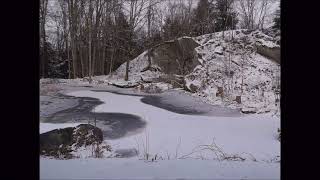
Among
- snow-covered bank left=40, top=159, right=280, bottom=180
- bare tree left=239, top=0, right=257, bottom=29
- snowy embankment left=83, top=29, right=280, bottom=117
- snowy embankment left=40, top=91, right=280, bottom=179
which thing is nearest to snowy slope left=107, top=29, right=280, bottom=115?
snowy embankment left=83, top=29, right=280, bottom=117

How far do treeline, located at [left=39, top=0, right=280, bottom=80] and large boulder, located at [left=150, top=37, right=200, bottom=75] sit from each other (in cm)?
68

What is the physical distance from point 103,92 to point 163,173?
8.07m

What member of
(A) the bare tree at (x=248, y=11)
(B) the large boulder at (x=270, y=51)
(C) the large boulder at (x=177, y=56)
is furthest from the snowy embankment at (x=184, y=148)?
(A) the bare tree at (x=248, y=11)

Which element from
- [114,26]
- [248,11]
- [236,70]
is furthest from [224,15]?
[114,26]

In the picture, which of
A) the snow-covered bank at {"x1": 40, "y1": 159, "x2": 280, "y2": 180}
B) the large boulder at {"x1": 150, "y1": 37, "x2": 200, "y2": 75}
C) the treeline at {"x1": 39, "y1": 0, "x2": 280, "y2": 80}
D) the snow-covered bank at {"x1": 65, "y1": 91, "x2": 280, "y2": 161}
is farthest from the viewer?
the treeline at {"x1": 39, "y1": 0, "x2": 280, "y2": 80}

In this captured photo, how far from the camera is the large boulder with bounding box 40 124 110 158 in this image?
15.4ft

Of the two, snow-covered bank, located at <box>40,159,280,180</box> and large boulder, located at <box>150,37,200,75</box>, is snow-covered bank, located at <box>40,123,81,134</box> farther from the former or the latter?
large boulder, located at <box>150,37,200,75</box>

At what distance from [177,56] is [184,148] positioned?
8128 millimetres

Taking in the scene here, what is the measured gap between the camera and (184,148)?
5.21 metres

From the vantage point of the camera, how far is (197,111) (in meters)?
7.64

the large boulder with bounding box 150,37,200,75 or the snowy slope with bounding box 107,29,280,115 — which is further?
the large boulder with bounding box 150,37,200,75

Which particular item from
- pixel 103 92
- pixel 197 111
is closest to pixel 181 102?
pixel 197 111

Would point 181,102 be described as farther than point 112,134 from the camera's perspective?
Yes
